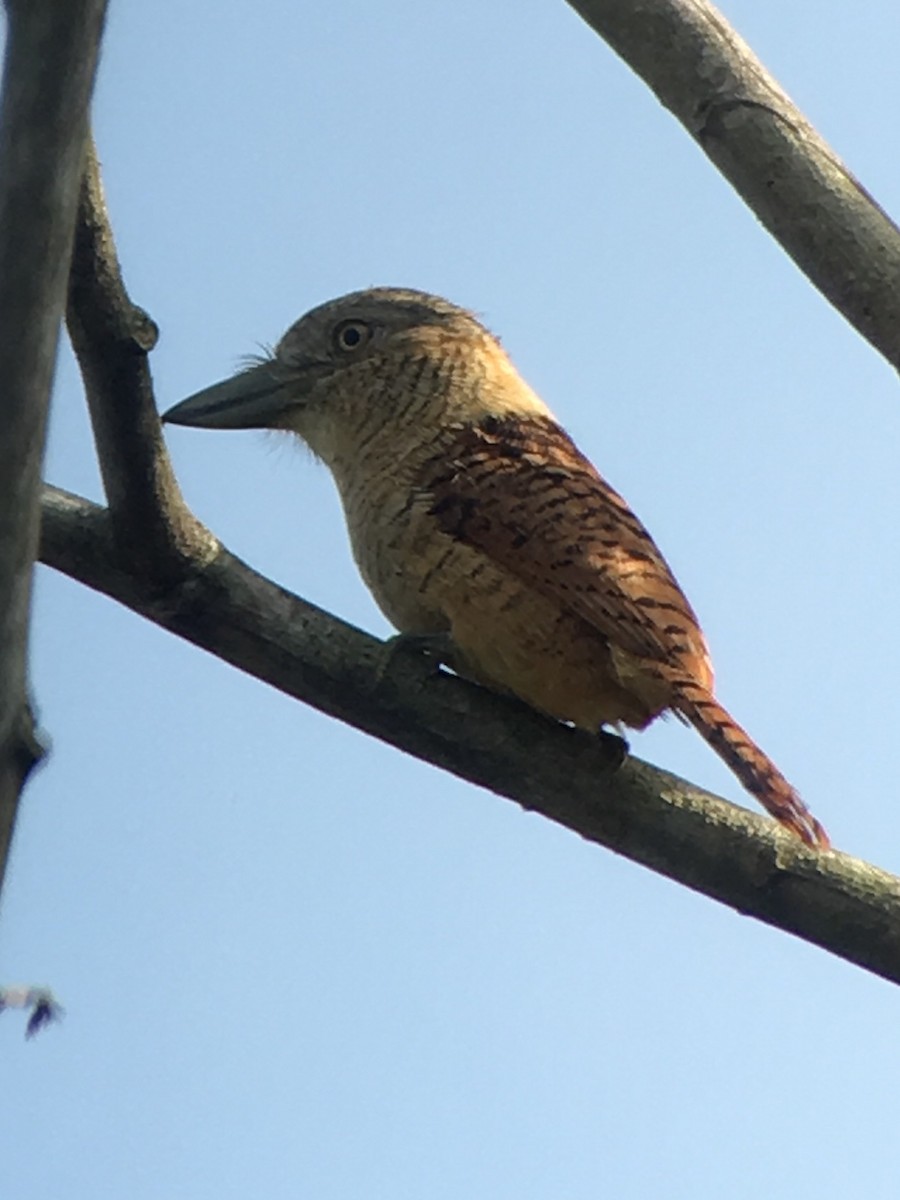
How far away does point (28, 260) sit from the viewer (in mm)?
1661

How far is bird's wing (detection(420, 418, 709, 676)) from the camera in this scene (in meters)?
3.97

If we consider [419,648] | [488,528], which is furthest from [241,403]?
[419,648]

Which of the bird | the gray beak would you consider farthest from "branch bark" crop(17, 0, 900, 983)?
the gray beak

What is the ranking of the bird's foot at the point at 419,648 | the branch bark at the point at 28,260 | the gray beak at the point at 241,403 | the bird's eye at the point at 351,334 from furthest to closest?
the bird's eye at the point at 351,334 → the gray beak at the point at 241,403 → the bird's foot at the point at 419,648 → the branch bark at the point at 28,260

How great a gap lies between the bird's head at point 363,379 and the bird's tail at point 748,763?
3.99 ft

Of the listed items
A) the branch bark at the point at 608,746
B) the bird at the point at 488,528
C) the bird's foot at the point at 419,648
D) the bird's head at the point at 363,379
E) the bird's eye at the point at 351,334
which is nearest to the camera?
the branch bark at the point at 608,746

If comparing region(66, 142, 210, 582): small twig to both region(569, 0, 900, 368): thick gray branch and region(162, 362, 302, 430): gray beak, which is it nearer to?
region(569, 0, 900, 368): thick gray branch

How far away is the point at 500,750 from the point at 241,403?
5.77 feet

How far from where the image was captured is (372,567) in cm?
429

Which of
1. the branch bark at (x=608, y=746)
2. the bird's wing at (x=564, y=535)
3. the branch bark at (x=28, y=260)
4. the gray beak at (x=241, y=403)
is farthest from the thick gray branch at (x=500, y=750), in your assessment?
the branch bark at (x=28, y=260)

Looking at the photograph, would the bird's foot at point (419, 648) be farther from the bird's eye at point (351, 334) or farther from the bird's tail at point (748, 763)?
the bird's eye at point (351, 334)

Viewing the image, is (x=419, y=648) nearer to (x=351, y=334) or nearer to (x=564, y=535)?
(x=564, y=535)

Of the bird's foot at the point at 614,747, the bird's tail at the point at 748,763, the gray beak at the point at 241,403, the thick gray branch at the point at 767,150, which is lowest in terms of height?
the gray beak at the point at 241,403

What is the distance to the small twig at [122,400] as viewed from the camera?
3006 millimetres
